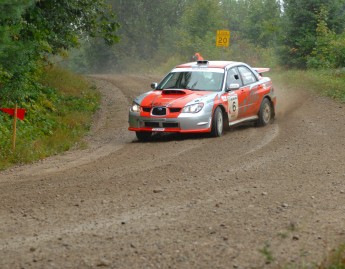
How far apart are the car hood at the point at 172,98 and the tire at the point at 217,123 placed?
0.38 m

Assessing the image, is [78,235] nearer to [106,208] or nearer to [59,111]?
[106,208]

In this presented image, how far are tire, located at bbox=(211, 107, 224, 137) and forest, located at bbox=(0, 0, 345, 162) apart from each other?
308cm

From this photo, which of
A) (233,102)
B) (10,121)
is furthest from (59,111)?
(233,102)

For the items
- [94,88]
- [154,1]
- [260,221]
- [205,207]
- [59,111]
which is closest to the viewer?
[260,221]

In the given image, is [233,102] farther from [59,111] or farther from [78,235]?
[78,235]

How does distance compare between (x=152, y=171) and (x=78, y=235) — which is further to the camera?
(x=152, y=171)

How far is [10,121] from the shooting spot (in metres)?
16.3

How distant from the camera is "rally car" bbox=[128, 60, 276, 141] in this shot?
51.1ft

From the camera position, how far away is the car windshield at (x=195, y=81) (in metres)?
16.6

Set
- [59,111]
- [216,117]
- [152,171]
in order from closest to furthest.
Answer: [152,171], [216,117], [59,111]

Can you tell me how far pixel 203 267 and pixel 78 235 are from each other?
156cm

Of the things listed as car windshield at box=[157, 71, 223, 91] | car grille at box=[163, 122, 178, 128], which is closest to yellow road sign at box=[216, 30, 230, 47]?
car windshield at box=[157, 71, 223, 91]

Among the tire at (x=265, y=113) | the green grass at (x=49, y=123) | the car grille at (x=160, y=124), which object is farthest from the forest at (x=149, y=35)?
the tire at (x=265, y=113)

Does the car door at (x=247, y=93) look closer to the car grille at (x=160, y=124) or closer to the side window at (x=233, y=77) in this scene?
the side window at (x=233, y=77)
